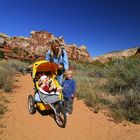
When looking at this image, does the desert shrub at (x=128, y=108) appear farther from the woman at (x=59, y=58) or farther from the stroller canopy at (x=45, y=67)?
the stroller canopy at (x=45, y=67)

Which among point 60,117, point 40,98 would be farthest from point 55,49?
point 60,117

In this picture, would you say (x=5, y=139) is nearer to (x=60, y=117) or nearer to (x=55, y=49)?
(x=60, y=117)

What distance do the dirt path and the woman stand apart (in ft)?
4.07

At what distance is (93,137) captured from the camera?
18.0ft

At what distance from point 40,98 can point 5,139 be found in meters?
1.56

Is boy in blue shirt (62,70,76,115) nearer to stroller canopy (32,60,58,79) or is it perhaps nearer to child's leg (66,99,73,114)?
child's leg (66,99,73,114)

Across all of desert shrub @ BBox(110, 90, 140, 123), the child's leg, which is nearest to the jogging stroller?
the child's leg

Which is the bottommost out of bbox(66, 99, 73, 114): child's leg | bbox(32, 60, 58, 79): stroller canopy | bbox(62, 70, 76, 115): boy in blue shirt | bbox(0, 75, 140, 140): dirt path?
bbox(0, 75, 140, 140): dirt path

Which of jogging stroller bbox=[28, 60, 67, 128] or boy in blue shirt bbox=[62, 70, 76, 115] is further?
boy in blue shirt bbox=[62, 70, 76, 115]

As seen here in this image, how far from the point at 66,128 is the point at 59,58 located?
2.19 m

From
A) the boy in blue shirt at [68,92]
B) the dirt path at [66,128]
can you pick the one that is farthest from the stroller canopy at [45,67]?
the dirt path at [66,128]

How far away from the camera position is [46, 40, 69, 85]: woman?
6.99 meters

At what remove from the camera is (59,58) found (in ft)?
23.5

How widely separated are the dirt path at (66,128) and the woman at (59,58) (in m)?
1.24
